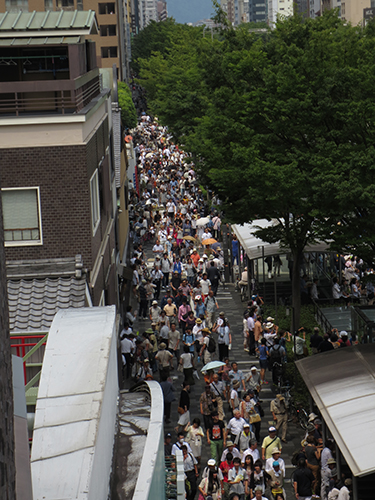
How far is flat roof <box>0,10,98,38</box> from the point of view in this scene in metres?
19.0

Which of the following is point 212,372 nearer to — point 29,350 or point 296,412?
point 296,412

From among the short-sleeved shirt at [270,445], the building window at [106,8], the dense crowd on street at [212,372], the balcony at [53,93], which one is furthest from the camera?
the building window at [106,8]

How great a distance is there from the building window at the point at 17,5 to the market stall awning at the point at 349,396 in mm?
70623

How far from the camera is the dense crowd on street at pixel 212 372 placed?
14266mm

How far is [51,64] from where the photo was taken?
72.6 feet

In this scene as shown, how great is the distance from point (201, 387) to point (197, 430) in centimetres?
565

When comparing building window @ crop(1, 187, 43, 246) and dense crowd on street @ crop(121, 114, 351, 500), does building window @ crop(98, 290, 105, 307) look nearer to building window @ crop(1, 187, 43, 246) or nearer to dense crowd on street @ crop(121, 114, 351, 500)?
dense crowd on street @ crop(121, 114, 351, 500)

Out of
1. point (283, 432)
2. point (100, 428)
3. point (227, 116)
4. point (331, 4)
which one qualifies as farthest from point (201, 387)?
point (331, 4)

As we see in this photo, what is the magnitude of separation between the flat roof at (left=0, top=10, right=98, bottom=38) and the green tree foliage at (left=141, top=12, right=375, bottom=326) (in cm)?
623

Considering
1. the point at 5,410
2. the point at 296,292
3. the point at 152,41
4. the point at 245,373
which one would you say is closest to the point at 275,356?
the point at 245,373

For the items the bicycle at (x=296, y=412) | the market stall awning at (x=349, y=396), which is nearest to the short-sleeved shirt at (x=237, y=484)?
the market stall awning at (x=349, y=396)

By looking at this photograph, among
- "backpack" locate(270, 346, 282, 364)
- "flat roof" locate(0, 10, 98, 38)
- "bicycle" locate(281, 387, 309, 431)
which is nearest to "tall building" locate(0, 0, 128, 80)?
"flat roof" locate(0, 10, 98, 38)

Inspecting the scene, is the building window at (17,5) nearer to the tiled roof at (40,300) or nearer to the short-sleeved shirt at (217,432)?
the tiled roof at (40,300)

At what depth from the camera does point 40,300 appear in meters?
16.2
